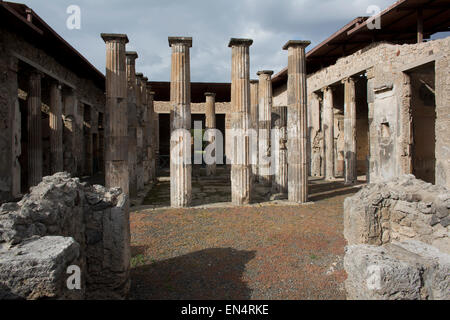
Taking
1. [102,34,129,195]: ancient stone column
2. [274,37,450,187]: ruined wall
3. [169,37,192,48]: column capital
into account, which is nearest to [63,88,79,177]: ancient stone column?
[102,34,129,195]: ancient stone column

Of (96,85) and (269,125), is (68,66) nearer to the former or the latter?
(96,85)

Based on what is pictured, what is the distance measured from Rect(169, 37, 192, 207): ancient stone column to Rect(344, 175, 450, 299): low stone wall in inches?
211

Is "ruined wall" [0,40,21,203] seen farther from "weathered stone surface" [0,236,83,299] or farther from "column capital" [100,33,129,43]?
"weathered stone surface" [0,236,83,299]

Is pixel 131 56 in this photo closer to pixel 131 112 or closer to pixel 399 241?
pixel 131 112

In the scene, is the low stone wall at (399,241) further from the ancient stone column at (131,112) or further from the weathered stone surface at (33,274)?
the ancient stone column at (131,112)

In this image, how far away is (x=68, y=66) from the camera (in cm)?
1403

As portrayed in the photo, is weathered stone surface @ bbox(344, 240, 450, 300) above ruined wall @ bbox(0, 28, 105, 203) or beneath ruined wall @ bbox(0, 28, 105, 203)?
beneath

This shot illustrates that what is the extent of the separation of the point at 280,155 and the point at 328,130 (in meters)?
4.97

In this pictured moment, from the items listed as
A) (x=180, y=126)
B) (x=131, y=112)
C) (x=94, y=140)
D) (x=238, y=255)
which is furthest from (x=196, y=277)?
(x=94, y=140)

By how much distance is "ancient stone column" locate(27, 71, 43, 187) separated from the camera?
10992 millimetres

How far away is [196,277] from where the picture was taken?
4258 millimetres

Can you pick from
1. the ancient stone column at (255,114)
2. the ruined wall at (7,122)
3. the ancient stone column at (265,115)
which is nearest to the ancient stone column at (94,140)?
the ruined wall at (7,122)

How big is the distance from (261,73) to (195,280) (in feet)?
35.6

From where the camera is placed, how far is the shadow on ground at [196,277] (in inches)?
148
